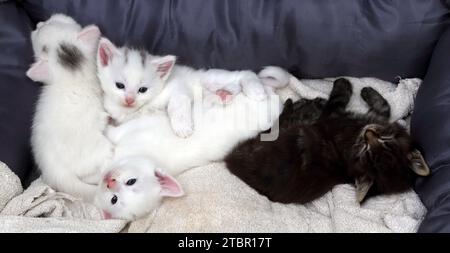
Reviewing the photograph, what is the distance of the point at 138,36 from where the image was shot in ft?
7.11

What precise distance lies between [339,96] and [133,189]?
0.84 metres

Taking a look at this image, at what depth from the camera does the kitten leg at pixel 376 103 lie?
2047mm

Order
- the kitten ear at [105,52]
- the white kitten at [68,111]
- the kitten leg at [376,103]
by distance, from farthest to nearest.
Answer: the kitten leg at [376,103], the kitten ear at [105,52], the white kitten at [68,111]

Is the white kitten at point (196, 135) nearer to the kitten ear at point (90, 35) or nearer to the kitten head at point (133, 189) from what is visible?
the kitten head at point (133, 189)

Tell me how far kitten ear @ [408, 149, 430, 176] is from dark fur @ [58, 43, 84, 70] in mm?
1164

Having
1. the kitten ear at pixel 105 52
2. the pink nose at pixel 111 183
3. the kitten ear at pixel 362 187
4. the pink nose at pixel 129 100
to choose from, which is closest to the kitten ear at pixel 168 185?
the pink nose at pixel 111 183

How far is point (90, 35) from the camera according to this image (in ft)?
6.57

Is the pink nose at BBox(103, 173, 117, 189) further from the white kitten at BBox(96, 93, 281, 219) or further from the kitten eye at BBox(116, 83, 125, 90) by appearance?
the kitten eye at BBox(116, 83, 125, 90)

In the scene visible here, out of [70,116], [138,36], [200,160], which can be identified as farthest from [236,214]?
[138,36]

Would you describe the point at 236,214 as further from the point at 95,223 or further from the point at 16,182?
the point at 16,182

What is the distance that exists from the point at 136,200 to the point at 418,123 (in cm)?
99

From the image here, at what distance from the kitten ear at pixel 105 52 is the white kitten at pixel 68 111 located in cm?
5

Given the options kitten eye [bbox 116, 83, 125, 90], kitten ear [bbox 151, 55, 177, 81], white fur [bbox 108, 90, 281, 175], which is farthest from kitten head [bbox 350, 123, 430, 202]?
kitten eye [bbox 116, 83, 125, 90]

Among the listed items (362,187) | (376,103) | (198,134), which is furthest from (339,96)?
(198,134)
